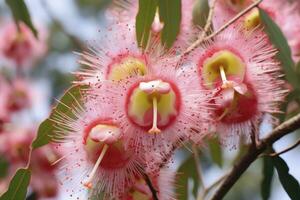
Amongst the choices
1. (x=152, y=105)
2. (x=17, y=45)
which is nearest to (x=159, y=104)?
(x=152, y=105)

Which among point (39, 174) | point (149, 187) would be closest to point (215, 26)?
point (149, 187)

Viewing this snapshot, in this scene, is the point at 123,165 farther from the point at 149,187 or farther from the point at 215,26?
the point at 215,26

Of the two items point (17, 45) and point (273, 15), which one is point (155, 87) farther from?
point (17, 45)

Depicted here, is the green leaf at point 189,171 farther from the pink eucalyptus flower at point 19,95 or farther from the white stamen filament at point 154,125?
the pink eucalyptus flower at point 19,95

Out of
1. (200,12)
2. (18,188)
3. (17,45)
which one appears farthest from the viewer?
(17,45)

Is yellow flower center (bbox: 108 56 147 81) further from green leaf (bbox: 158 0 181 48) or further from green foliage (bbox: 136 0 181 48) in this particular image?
green leaf (bbox: 158 0 181 48)

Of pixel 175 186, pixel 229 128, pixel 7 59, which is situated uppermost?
pixel 7 59
